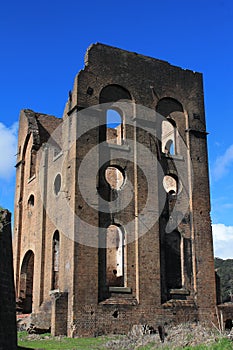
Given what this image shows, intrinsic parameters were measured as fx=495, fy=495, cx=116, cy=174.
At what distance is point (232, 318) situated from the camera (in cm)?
2097

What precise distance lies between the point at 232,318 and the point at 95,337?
251 inches

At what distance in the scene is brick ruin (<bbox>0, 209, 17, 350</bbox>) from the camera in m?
12.1

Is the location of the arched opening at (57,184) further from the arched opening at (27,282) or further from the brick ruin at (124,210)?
the arched opening at (27,282)

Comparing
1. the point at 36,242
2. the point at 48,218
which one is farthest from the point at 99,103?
the point at 36,242

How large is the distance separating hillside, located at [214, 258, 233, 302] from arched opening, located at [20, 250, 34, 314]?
2620 centimetres

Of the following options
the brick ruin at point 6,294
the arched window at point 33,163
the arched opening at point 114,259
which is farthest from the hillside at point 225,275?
the brick ruin at point 6,294

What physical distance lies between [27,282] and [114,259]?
4467 millimetres

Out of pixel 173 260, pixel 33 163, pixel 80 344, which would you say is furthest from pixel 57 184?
pixel 80 344

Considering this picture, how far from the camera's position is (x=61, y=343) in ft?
53.2

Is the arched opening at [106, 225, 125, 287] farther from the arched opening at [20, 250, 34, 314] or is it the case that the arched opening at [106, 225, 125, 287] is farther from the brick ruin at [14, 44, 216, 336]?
the arched opening at [20, 250, 34, 314]

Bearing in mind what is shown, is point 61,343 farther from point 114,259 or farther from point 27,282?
point 27,282

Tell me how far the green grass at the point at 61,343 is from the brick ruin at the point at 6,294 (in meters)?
2.68

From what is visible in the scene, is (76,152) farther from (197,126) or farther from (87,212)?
(197,126)

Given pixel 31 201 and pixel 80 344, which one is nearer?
pixel 80 344
